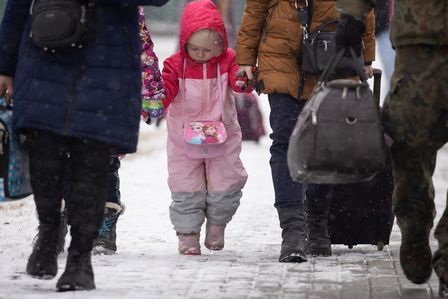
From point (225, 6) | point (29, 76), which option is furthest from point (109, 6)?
point (225, 6)

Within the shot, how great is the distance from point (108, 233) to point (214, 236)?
0.64 meters

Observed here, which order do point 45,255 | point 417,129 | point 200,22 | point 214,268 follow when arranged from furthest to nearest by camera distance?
1. point 200,22
2. point 214,268
3. point 45,255
4. point 417,129

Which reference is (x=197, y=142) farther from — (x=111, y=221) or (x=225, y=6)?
(x=225, y=6)

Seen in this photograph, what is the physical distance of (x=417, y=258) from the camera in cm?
622

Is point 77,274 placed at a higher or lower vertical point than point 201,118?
lower

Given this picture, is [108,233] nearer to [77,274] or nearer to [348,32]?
[77,274]

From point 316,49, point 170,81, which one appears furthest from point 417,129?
point 170,81

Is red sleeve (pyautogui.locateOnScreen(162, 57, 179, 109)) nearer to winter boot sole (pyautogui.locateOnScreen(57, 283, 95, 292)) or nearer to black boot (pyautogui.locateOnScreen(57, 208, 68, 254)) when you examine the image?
black boot (pyautogui.locateOnScreen(57, 208, 68, 254))

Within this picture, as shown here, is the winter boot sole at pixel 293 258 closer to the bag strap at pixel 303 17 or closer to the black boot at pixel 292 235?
the black boot at pixel 292 235

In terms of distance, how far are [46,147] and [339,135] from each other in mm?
1266

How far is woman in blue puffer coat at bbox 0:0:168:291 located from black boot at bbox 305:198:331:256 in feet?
5.87

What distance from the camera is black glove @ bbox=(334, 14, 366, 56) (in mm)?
6188

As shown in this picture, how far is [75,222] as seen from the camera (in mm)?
6066

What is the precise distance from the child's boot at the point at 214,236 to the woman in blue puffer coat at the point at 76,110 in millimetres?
1820
